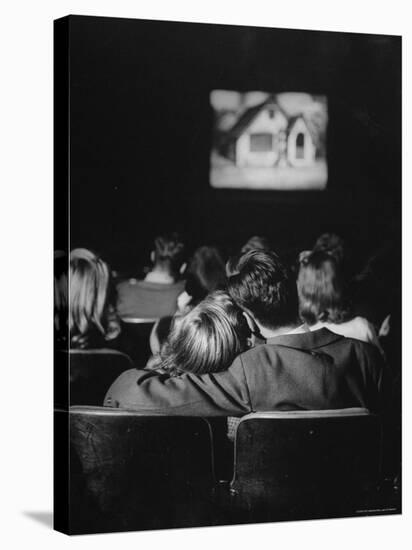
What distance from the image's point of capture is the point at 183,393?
8.30 meters

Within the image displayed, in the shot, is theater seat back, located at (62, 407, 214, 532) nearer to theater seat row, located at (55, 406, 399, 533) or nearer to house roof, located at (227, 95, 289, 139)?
theater seat row, located at (55, 406, 399, 533)

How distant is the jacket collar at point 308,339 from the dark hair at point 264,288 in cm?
7

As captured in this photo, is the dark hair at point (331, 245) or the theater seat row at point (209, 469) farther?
the dark hair at point (331, 245)

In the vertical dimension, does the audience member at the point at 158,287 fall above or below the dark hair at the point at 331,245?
below

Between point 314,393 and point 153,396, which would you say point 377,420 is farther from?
point 153,396

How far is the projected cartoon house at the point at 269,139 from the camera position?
8453 millimetres

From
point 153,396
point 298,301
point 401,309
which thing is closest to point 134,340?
point 153,396

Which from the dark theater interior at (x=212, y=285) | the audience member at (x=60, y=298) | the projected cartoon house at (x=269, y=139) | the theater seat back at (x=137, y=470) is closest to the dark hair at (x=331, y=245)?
the dark theater interior at (x=212, y=285)

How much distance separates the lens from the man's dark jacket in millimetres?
8234

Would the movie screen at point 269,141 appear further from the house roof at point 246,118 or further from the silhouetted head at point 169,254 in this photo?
the silhouetted head at point 169,254

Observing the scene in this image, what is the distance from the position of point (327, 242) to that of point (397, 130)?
73 cm

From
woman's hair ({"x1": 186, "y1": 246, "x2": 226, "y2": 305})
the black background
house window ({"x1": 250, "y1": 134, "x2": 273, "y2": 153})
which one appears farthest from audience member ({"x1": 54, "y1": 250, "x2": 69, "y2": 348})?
house window ({"x1": 250, "y1": 134, "x2": 273, "y2": 153})

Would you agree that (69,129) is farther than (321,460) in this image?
No

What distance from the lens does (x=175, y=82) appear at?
8273mm
